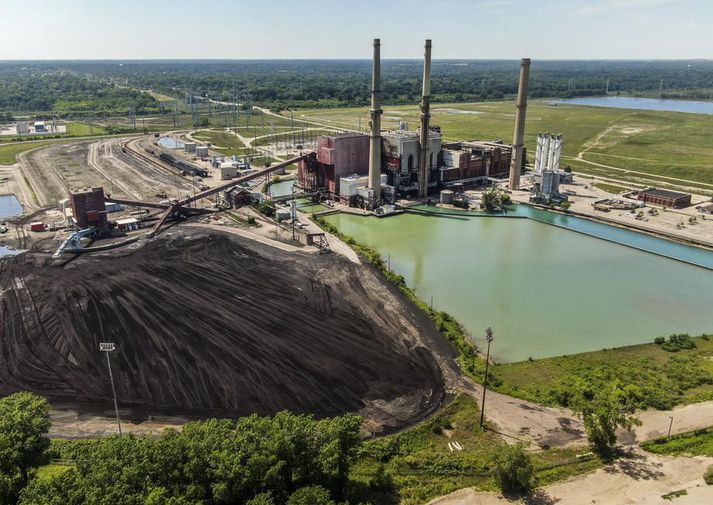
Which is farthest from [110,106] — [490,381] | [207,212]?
[490,381]

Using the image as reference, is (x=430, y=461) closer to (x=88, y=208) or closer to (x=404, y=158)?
(x=88, y=208)

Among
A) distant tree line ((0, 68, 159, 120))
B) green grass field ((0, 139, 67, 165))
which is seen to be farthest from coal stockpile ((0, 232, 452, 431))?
distant tree line ((0, 68, 159, 120))

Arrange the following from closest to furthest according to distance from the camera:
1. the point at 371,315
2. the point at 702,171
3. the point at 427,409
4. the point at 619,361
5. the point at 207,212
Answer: the point at 427,409, the point at 619,361, the point at 371,315, the point at 207,212, the point at 702,171

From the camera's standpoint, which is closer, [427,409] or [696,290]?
[427,409]

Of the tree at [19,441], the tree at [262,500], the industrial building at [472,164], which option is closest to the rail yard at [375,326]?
the tree at [262,500]

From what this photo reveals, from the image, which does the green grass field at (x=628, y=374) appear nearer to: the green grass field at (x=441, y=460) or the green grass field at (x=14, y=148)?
the green grass field at (x=441, y=460)

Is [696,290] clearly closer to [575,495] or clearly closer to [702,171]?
[575,495]
